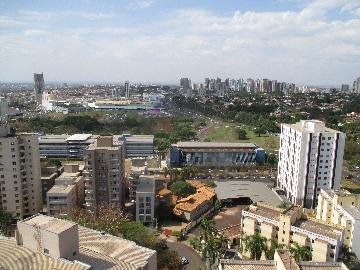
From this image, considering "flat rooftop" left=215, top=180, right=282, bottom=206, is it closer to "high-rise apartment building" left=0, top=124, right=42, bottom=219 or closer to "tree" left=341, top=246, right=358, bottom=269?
"tree" left=341, top=246, right=358, bottom=269

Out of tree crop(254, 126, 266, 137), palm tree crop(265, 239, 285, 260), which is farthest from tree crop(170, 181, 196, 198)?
tree crop(254, 126, 266, 137)

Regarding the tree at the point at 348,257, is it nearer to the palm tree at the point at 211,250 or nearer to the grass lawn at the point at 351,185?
the palm tree at the point at 211,250

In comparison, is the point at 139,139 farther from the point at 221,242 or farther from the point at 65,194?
the point at 221,242

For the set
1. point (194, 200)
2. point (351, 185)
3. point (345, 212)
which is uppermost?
point (345, 212)

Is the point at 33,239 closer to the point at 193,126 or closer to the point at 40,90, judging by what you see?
the point at 193,126

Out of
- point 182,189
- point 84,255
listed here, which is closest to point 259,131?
point 182,189

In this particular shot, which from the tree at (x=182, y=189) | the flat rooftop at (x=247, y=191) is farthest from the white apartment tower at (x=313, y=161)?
the tree at (x=182, y=189)

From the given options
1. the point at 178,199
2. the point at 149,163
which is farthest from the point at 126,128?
the point at 178,199
